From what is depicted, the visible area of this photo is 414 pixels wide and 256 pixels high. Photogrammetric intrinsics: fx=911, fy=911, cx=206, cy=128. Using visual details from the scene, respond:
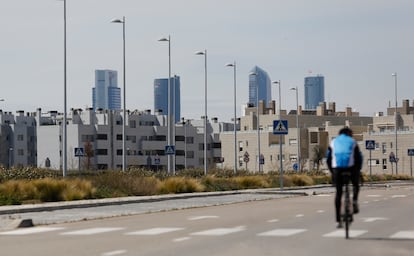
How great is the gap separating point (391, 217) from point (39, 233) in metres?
9.19

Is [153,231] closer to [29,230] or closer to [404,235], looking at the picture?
[29,230]

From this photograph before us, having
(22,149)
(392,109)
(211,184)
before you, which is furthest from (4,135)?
(211,184)

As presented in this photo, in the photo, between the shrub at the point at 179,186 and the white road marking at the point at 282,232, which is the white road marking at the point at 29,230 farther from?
the shrub at the point at 179,186

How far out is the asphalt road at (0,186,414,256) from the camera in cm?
1490

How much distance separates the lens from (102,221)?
75.4ft

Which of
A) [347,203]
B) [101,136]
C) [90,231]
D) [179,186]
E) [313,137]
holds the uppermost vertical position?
[101,136]

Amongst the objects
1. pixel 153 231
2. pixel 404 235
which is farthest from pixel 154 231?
pixel 404 235

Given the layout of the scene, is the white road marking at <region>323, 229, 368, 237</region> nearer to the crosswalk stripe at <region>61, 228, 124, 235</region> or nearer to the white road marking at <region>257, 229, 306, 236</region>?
the white road marking at <region>257, 229, 306, 236</region>

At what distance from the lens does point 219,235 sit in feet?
58.5

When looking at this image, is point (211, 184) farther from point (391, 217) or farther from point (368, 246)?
point (368, 246)

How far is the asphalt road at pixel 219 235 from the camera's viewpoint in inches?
587

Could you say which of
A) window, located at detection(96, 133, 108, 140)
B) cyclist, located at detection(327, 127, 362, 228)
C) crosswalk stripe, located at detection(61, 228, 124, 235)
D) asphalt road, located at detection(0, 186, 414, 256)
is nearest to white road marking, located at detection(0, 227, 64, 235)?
asphalt road, located at detection(0, 186, 414, 256)

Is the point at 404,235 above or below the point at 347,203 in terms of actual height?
below

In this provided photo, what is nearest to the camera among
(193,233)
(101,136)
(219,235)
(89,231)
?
(219,235)
